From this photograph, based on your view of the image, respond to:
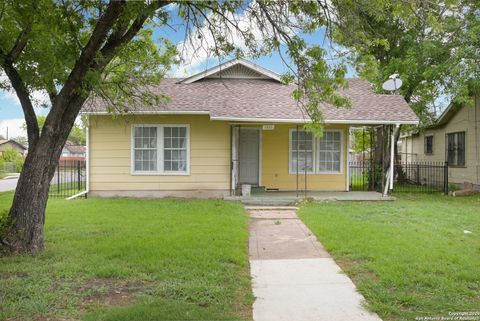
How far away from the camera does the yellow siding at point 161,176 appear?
1353 cm

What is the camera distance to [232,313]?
4.11 meters

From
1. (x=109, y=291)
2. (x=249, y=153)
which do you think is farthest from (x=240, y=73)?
(x=109, y=291)

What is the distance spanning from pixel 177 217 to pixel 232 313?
219 inches

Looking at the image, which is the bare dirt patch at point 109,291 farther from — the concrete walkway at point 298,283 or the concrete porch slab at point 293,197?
the concrete porch slab at point 293,197

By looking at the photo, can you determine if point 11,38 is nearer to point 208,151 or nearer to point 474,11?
point 208,151

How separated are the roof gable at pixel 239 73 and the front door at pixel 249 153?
2.41 m

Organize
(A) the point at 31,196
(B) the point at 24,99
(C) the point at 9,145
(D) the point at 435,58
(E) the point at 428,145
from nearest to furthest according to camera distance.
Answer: (A) the point at 31,196
(B) the point at 24,99
(D) the point at 435,58
(E) the point at 428,145
(C) the point at 9,145

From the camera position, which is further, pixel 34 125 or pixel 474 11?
pixel 474 11

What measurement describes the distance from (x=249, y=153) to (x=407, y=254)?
353 inches

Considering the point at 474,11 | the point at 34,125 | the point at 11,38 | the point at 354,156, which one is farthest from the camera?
the point at 354,156

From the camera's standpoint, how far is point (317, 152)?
1452 centimetres

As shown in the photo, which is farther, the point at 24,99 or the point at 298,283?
the point at 24,99

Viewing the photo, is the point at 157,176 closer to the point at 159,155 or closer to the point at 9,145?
the point at 159,155

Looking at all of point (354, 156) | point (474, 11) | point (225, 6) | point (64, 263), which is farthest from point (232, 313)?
point (354, 156)
